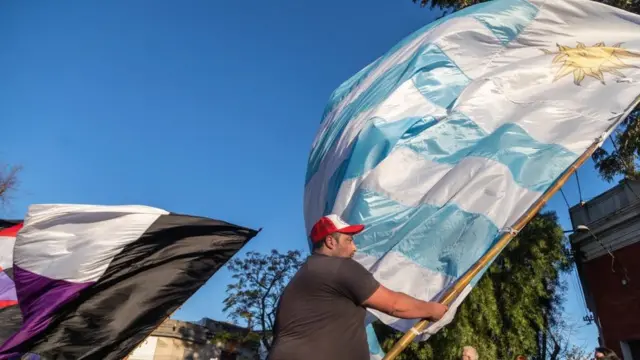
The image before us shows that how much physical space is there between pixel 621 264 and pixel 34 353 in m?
10.0

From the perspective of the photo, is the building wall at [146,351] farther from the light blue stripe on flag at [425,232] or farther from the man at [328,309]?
the man at [328,309]

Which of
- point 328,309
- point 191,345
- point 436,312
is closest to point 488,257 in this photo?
point 436,312

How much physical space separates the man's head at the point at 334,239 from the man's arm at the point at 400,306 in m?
0.26

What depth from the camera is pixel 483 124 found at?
3.84 metres

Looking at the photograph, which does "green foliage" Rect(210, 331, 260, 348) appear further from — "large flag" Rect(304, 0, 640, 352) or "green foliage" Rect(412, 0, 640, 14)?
"large flag" Rect(304, 0, 640, 352)

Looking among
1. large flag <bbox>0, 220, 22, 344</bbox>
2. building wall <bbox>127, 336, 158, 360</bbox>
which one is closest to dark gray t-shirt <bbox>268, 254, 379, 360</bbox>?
large flag <bbox>0, 220, 22, 344</bbox>

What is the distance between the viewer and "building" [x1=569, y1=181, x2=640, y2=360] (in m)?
9.45

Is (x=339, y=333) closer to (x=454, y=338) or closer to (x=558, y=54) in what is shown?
(x=558, y=54)

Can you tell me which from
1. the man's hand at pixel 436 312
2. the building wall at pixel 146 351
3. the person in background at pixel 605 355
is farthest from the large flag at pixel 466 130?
the building wall at pixel 146 351

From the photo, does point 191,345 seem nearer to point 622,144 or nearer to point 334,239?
point 622,144

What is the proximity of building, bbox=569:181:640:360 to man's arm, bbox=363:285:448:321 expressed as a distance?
340 inches

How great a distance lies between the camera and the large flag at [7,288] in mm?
4426

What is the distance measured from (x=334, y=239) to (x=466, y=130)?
1888mm

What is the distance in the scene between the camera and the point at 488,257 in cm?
306
